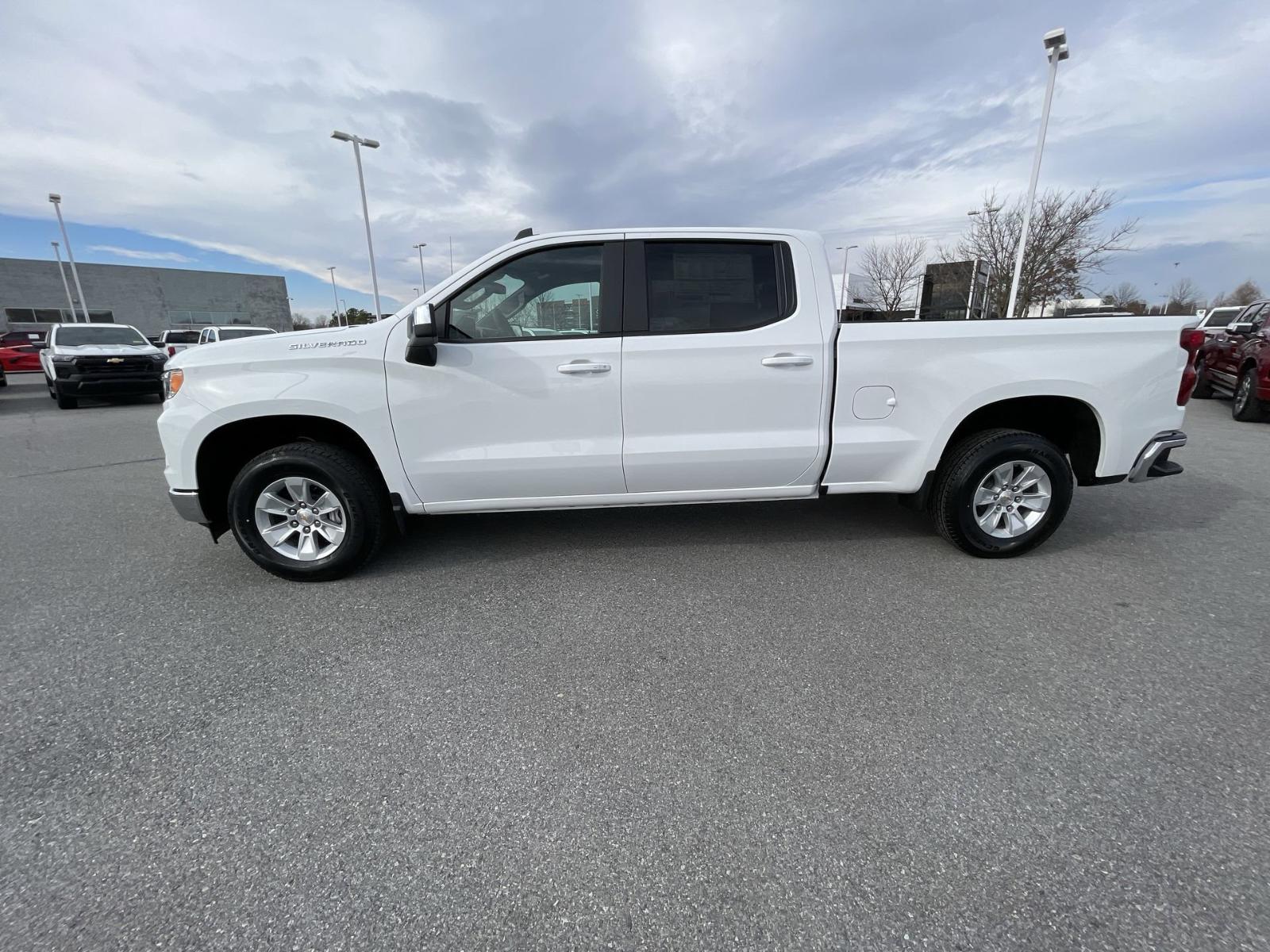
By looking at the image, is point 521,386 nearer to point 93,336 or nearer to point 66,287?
point 93,336

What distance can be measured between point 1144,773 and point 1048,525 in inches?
79.3

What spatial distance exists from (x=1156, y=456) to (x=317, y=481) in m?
5.04

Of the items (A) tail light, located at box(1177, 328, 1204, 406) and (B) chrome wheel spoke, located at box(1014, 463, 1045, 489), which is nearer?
(A) tail light, located at box(1177, 328, 1204, 406)

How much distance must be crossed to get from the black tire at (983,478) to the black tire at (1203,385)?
10463 mm

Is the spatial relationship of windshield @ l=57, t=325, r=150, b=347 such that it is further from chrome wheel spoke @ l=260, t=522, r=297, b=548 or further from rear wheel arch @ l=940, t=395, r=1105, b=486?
rear wheel arch @ l=940, t=395, r=1105, b=486

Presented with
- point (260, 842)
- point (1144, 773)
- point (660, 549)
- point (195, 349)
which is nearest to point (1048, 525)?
point (1144, 773)

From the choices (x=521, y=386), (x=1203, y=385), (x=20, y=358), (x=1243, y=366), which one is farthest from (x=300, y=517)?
(x=20, y=358)

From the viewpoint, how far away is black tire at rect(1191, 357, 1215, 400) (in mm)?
11047

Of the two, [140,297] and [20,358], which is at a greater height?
[140,297]

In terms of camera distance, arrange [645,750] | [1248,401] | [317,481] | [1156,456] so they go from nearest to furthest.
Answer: [645,750] < [317,481] < [1156,456] < [1248,401]

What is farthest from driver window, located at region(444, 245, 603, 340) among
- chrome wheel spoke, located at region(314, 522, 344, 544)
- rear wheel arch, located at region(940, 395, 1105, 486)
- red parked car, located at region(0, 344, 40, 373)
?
red parked car, located at region(0, 344, 40, 373)

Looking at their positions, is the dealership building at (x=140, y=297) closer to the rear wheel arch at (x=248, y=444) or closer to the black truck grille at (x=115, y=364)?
the black truck grille at (x=115, y=364)

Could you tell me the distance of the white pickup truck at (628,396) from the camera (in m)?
3.35

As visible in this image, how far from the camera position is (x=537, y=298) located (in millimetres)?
3516
